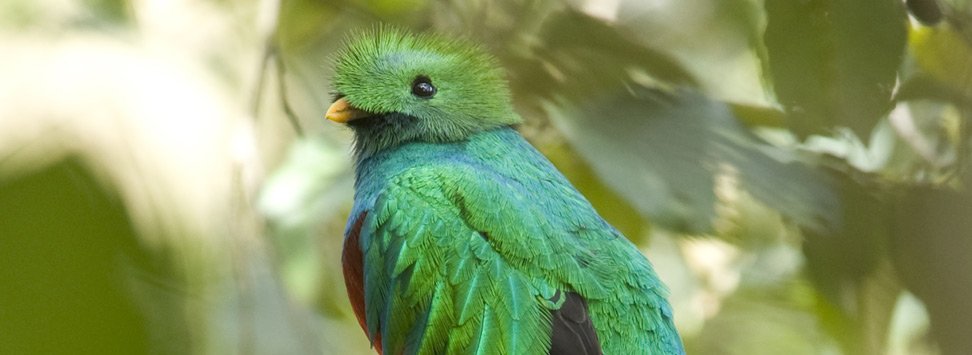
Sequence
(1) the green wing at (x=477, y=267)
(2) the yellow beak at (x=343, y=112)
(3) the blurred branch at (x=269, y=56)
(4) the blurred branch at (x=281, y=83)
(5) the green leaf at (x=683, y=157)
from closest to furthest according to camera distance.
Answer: (1) the green wing at (x=477, y=267) < (2) the yellow beak at (x=343, y=112) < (5) the green leaf at (x=683, y=157) < (4) the blurred branch at (x=281, y=83) < (3) the blurred branch at (x=269, y=56)

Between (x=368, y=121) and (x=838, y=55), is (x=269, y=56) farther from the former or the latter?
(x=838, y=55)

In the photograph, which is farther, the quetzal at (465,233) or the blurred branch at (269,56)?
the blurred branch at (269,56)

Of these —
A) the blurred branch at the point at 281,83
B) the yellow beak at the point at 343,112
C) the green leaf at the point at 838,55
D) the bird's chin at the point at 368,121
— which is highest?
the green leaf at the point at 838,55

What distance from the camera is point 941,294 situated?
8.12ft

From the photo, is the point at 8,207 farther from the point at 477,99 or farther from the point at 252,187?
the point at 252,187

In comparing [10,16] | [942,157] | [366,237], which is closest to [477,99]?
[366,237]

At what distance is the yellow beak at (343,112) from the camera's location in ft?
7.39

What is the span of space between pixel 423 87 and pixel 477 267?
52cm

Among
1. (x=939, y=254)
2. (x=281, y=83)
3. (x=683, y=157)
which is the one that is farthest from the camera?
(x=281, y=83)

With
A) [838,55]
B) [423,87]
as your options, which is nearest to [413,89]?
[423,87]

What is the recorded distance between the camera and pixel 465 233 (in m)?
2.02

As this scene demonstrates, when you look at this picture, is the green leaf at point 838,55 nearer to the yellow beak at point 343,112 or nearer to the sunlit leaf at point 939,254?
the sunlit leaf at point 939,254

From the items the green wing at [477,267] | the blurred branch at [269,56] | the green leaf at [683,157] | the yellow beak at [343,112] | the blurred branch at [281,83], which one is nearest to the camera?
the green wing at [477,267]

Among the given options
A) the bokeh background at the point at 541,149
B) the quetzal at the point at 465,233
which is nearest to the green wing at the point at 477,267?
the quetzal at the point at 465,233
